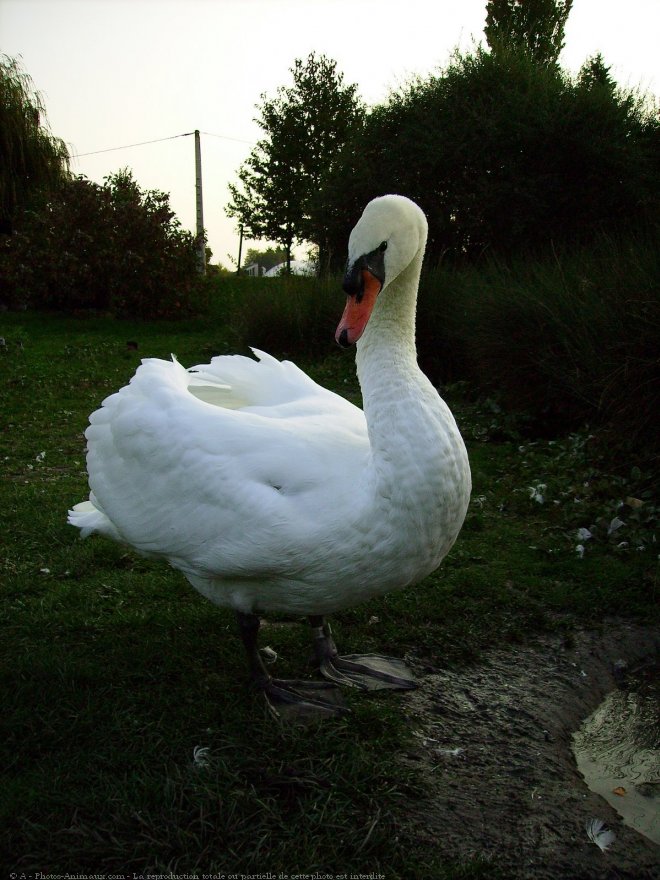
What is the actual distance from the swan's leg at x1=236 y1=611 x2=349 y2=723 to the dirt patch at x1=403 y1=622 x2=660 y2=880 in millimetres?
343

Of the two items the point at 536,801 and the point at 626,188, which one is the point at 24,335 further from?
the point at 536,801

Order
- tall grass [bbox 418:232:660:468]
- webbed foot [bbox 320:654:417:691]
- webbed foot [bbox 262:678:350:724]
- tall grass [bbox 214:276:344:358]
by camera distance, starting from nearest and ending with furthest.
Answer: webbed foot [bbox 262:678:350:724] → webbed foot [bbox 320:654:417:691] → tall grass [bbox 418:232:660:468] → tall grass [bbox 214:276:344:358]

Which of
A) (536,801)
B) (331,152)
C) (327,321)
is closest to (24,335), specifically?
(327,321)

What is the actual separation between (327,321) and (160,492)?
881cm

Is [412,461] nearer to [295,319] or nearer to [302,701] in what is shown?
[302,701]

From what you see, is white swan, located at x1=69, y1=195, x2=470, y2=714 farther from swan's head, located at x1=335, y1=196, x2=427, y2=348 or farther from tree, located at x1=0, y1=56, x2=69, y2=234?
tree, located at x1=0, y1=56, x2=69, y2=234

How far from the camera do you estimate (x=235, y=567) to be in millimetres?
2885

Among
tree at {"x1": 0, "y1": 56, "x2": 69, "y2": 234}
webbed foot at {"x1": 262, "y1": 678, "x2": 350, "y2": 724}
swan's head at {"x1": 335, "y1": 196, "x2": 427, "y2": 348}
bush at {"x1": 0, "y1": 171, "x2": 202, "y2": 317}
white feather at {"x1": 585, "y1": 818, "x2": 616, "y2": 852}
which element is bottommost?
white feather at {"x1": 585, "y1": 818, "x2": 616, "y2": 852}

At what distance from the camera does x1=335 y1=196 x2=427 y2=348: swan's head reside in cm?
288

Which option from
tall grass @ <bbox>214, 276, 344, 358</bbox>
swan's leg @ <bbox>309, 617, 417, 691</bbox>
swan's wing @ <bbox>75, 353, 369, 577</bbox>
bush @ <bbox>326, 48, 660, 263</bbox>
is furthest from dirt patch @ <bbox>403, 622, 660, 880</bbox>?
bush @ <bbox>326, 48, 660, 263</bbox>

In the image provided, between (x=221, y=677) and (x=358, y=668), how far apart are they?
62 cm

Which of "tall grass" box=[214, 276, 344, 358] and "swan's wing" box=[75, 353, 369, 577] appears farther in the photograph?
"tall grass" box=[214, 276, 344, 358]

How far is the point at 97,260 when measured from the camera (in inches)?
639

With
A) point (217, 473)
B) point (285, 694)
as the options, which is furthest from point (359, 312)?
point (285, 694)
